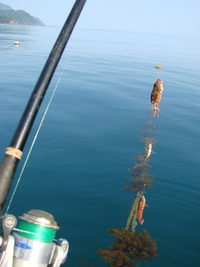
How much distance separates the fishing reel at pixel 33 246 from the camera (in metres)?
2.22

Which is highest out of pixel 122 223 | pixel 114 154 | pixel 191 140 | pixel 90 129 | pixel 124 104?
pixel 124 104

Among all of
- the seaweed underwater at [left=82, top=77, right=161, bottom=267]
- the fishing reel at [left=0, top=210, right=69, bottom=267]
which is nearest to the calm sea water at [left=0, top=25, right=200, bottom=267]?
the seaweed underwater at [left=82, top=77, right=161, bottom=267]

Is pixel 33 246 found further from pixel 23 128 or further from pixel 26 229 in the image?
pixel 23 128

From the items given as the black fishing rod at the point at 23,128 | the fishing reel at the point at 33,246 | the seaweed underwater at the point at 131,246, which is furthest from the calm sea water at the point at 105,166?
the black fishing rod at the point at 23,128

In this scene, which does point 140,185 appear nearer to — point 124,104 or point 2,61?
point 124,104

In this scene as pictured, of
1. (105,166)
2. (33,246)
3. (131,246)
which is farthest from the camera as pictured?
(105,166)

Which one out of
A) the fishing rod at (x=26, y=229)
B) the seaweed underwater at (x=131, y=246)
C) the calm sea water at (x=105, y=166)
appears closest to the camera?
the fishing rod at (x=26, y=229)

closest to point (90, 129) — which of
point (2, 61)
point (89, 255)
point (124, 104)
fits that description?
point (124, 104)

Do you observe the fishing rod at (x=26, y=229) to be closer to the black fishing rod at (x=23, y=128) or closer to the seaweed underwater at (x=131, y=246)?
the black fishing rod at (x=23, y=128)

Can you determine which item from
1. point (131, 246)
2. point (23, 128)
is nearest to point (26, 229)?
point (23, 128)

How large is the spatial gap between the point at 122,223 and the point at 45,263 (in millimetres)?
3799

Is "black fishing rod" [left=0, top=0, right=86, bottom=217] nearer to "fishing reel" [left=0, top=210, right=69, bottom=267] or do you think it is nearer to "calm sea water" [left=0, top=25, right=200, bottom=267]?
"fishing reel" [left=0, top=210, right=69, bottom=267]

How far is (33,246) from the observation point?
2.32 meters

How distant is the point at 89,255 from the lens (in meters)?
5.11
